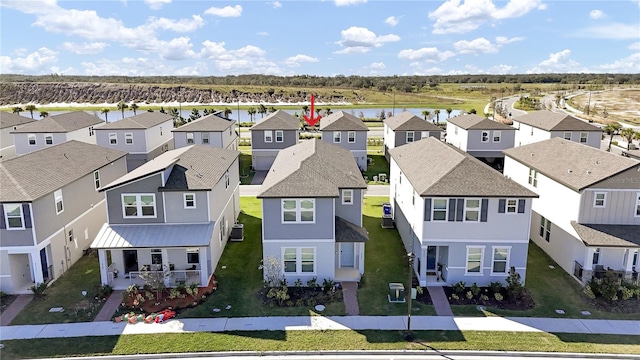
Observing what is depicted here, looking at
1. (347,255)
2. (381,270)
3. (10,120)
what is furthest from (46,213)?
(10,120)

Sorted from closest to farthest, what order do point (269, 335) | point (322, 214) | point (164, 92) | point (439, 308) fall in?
point (269, 335) < point (439, 308) < point (322, 214) < point (164, 92)

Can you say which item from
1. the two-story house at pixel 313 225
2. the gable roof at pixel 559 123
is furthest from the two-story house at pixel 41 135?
the gable roof at pixel 559 123

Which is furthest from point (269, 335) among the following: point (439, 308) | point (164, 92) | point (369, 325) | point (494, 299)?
point (164, 92)

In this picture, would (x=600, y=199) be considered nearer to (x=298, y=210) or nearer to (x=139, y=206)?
(x=298, y=210)

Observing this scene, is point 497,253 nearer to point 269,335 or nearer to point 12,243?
point 269,335

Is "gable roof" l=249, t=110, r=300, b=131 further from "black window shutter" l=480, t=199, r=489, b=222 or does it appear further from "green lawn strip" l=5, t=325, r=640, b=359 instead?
"green lawn strip" l=5, t=325, r=640, b=359

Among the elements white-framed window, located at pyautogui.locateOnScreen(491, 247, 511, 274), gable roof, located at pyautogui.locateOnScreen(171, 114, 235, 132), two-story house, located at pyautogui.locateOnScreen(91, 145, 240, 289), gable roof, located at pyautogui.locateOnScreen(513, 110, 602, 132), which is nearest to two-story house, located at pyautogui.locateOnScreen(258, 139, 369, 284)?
two-story house, located at pyautogui.locateOnScreen(91, 145, 240, 289)
